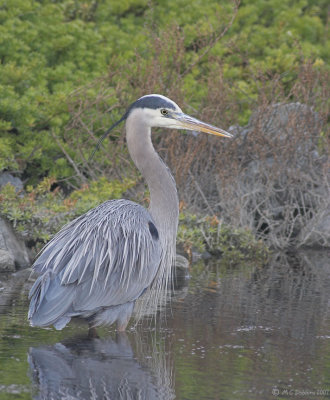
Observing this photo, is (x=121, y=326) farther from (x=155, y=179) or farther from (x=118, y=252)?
(x=155, y=179)

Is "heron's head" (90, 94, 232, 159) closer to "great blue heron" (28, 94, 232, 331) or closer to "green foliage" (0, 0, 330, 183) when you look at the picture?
"great blue heron" (28, 94, 232, 331)

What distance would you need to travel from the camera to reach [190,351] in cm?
571

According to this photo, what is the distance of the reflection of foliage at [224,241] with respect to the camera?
9664 mm

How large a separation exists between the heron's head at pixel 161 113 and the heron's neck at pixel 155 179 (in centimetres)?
7

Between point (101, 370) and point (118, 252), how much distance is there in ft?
3.87

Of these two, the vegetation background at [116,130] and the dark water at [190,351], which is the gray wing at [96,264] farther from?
the vegetation background at [116,130]

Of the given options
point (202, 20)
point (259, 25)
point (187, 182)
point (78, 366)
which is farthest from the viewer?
point (259, 25)

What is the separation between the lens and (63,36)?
38.1 feet

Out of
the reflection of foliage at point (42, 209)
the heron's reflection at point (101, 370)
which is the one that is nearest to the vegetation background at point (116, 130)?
the reflection of foliage at point (42, 209)

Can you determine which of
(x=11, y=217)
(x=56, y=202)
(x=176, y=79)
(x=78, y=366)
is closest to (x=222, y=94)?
(x=176, y=79)

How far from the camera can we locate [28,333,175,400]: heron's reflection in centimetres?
480

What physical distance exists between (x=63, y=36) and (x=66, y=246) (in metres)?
6.21

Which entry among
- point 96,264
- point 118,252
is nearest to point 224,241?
point 118,252

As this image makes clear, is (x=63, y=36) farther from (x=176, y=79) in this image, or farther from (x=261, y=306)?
(x=261, y=306)
